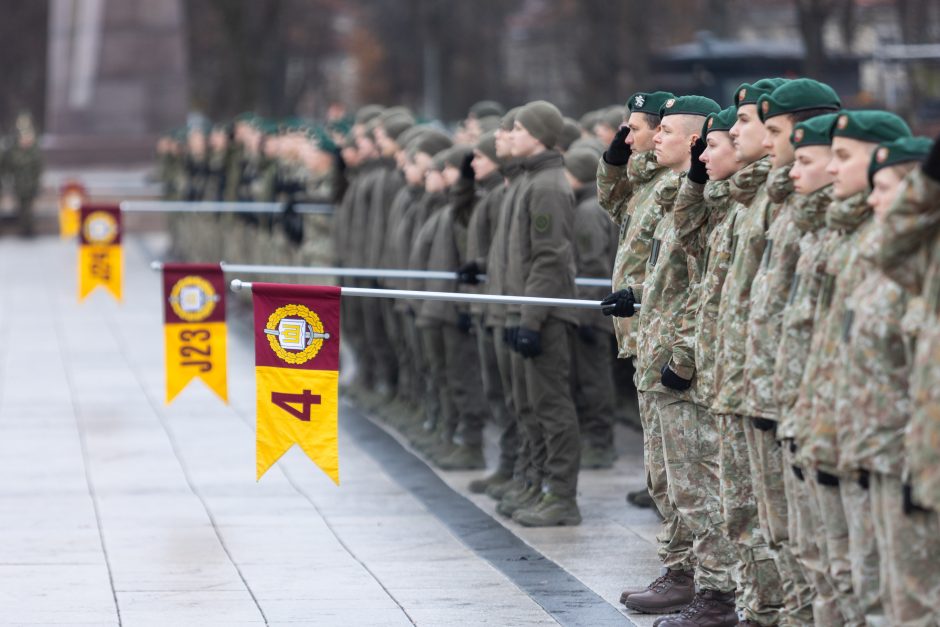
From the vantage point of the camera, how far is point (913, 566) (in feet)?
19.7

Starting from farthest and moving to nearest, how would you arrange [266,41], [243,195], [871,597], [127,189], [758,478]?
1. [266,41]
2. [127,189]
3. [243,195]
4. [758,478]
5. [871,597]

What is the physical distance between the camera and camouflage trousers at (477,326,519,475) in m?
11.3

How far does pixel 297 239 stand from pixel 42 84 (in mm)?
60960

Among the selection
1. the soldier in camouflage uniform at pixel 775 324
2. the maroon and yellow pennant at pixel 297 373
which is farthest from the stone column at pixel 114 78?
the soldier in camouflage uniform at pixel 775 324

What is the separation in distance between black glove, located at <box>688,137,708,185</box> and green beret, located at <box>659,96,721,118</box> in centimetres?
34

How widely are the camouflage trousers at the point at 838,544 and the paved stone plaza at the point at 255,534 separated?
6.50 ft

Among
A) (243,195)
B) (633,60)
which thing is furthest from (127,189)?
(243,195)

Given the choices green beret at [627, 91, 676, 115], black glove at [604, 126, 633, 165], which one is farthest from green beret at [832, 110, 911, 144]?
black glove at [604, 126, 633, 165]

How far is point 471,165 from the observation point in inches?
487

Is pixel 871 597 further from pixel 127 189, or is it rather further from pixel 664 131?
pixel 127 189

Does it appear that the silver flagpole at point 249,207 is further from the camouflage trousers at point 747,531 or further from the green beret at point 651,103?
the camouflage trousers at point 747,531

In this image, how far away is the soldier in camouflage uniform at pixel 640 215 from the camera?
8844 mm

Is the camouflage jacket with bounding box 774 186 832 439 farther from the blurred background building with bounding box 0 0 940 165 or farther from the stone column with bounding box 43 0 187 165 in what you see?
the stone column with bounding box 43 0 187 165

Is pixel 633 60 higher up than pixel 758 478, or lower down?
higher up
